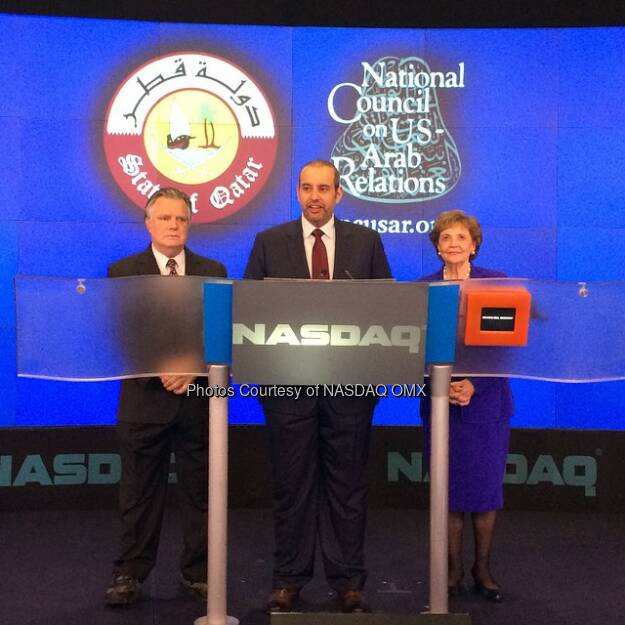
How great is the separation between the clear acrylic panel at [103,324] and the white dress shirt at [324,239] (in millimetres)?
739

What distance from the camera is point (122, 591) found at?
3.31m

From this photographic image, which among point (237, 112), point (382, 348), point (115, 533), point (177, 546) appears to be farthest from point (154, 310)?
point (237, 112)

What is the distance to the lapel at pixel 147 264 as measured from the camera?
3.30 meters

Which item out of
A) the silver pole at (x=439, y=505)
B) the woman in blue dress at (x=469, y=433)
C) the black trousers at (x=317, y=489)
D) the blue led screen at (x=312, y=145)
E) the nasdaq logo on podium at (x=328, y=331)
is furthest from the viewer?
the blue led screen at (x=312, y=145)

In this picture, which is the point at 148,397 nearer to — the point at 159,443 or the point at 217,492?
the point at 159,443

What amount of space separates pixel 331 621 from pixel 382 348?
2.59 feet

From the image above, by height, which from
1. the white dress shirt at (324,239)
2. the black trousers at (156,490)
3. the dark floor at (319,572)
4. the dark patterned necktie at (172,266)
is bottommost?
the dark floor at (319,572)

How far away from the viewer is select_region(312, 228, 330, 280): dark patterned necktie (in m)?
3.26

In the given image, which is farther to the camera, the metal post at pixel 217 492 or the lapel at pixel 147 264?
the lapel at pixel 147 264

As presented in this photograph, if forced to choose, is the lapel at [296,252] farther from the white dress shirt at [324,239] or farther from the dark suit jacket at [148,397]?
the dark suit jacket at [148,397]

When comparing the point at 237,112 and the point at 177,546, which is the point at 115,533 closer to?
the point at 177,546

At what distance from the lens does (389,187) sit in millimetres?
5066

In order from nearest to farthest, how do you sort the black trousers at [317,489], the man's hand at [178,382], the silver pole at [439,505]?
the silver pole at [439,505] → the black trousers at [317,489] → the man's hand at [178,382]

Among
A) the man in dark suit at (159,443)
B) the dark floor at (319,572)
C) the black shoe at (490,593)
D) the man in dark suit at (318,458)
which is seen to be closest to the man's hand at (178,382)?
the man in dark suit at (159,443)
